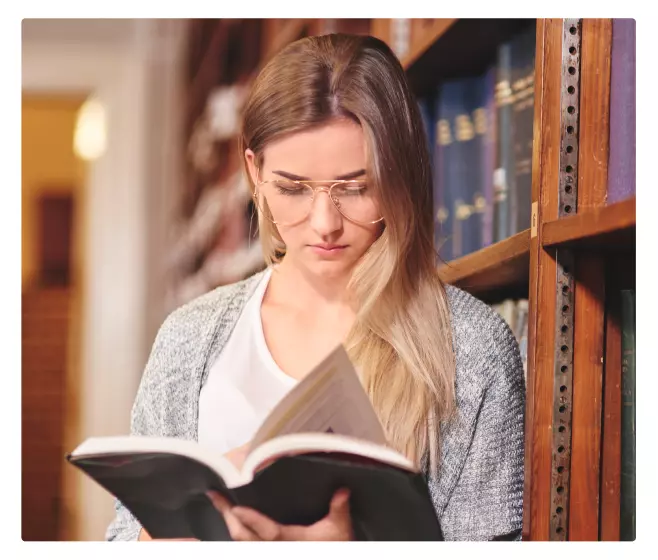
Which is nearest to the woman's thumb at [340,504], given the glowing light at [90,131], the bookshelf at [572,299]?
the bookshelf at [572,299]

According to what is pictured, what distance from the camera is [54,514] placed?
138 cm

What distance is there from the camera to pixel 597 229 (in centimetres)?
103

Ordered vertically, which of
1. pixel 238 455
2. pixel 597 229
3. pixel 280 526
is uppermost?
pixel 597 229

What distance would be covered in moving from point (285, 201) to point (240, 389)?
29cm

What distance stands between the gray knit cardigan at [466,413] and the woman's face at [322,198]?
0.15 m

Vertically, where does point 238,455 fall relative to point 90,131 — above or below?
below

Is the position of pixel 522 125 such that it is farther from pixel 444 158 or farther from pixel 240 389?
pixel 240 389

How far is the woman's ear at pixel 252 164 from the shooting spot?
128 cm

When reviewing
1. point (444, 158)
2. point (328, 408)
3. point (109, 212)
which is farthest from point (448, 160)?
point (109, 212)

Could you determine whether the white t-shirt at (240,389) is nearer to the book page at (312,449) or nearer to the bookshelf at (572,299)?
the book page at (312,449)

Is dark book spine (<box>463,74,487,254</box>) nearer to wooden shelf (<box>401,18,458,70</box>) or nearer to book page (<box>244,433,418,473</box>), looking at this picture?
wooden shelf (<box>401,18,458,70</box>)

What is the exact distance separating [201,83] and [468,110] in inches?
57.6
